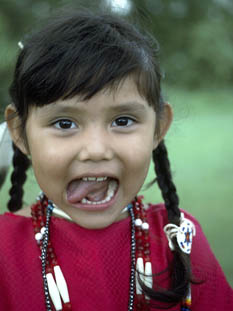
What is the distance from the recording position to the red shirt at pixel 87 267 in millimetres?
1416

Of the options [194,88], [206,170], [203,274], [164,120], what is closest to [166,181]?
[164,120]

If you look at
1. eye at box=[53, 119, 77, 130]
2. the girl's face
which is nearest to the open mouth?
the girl's face

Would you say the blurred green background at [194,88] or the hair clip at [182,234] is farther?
the blurred green background at [194,88]

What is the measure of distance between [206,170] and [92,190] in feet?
12.1

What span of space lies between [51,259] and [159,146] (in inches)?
23.2

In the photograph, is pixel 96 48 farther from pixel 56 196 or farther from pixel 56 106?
pixel 56 196

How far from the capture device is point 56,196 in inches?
54.8

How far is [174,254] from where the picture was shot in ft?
5.07

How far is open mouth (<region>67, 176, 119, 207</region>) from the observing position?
1351 millimetres

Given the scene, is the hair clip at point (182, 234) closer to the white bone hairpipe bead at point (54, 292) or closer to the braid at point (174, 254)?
the braid at point (174, 254)

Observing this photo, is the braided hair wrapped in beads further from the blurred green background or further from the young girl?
the blurred green background

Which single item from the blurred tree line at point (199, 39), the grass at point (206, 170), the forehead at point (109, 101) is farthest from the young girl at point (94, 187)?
the blurred tree line at point (199, 39)

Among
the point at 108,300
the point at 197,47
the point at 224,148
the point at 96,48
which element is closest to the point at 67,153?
the point at 96,48

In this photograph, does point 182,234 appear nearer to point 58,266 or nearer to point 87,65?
point 58,266
